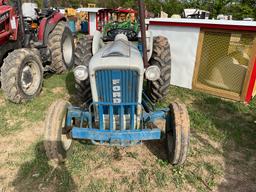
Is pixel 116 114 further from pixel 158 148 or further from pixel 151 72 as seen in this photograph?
pixel 158 148

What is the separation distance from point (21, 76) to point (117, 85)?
7.77ft

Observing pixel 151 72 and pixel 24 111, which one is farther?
pixel 24 111

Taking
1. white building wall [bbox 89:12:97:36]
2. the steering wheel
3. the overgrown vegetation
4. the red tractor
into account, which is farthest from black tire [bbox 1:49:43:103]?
the overgrown vegetation

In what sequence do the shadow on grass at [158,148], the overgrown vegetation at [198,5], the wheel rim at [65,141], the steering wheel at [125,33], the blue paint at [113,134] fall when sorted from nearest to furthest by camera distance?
the blue paint at [113,134]
the wheel rim at [65,141]
the shadow on grass at [158,148]
the steering wheel at [125,33]
the overgrown vegetation at [198,5]

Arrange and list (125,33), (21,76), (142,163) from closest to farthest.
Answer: (142,163), (21,76), (125,33)

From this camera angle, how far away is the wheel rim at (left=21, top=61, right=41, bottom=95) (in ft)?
14.2

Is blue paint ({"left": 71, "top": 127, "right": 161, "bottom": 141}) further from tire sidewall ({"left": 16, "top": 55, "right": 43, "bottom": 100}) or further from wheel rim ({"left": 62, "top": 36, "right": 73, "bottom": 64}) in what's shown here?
wheel rim ({"left": 62, "top": 36, "right": 73, "bottom": 64})

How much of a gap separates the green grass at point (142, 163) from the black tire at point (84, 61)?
2.67 ft

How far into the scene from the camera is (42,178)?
8.96 ft

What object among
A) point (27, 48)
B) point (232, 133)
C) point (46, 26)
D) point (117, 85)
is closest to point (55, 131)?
point (117, 85)

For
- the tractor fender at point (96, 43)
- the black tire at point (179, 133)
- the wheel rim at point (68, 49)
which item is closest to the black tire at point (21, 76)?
the tractor fender at point (96, 43)

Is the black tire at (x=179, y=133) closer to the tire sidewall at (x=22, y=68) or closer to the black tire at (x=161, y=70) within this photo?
the black tire at (x=161, y=70)

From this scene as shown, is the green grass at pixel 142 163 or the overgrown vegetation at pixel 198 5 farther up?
the overgrown vegetation at pixel 198 5

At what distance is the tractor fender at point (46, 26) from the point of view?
537 cm
